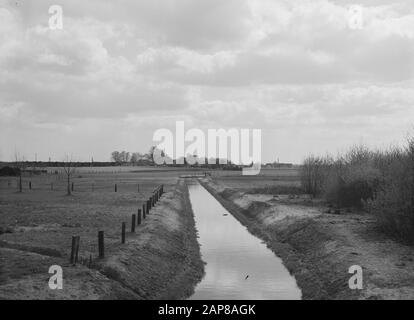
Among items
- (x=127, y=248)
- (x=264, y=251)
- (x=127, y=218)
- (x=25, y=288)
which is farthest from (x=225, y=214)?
(x=25, y=288)

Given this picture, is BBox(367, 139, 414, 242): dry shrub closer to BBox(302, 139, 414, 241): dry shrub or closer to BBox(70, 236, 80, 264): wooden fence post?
BBox(302, 139, 414, 241): dry shrub

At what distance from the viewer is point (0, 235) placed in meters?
23.8

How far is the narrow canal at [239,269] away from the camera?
18.2 m

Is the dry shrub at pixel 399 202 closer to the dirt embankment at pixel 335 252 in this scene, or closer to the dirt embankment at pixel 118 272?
the dirt embankment at pixel 335 252

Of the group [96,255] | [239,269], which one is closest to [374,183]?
[239,269]

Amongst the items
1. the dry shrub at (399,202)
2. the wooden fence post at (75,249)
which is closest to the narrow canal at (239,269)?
the wooden fence post at (75,249)

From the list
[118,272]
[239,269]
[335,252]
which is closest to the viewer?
[118,272]

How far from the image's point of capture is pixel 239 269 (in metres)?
21.9

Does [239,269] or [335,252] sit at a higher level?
[335,252]

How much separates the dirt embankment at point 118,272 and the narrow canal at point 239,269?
2.66ft

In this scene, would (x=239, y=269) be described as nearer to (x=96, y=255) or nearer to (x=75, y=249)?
(x=96, y=255)

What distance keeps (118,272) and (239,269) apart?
21.0ft
